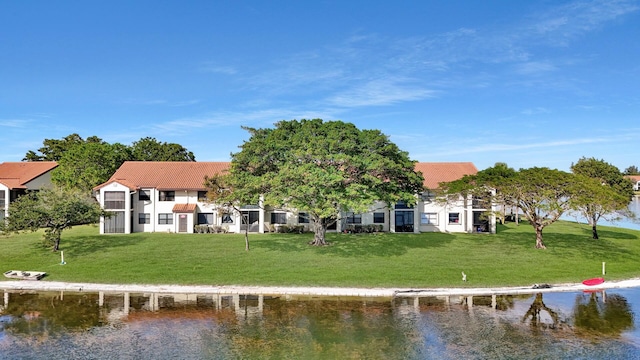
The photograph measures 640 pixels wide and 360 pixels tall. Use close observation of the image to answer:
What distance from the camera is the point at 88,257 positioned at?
3462 cm

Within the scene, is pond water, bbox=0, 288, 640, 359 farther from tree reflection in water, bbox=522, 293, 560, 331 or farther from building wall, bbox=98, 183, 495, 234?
building wall, bbox=98, 183, 495, 234

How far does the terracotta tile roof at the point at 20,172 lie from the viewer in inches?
2352

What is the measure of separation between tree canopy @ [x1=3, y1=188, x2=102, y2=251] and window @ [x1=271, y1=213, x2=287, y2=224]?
20.5 m

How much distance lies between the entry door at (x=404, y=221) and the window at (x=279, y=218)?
13660mm

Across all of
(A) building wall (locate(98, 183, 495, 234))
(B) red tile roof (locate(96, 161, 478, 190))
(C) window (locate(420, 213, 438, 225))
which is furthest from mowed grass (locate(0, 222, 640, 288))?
(B) red tile roof (locate(96, 161, 478, 190))

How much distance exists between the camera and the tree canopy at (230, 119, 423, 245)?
33.9m

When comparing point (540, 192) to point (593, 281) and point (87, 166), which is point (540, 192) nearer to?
point (593, 281)

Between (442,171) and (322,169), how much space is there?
27209 millimetres

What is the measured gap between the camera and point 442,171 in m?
57.1

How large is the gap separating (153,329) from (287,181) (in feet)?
56.7

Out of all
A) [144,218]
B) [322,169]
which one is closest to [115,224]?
[144,218]

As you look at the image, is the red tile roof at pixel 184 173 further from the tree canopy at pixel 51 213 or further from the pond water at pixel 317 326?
the pond water at pixel 317 326

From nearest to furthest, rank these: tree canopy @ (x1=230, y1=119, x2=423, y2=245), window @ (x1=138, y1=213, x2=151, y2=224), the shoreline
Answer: the shoreline
tree canopy @ (x1=230, y1=119, x2=423, y2=245)
window @ (x1=138, y1=213, x2=151, y2=224)

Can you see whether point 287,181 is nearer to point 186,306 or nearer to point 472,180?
point 186,306
